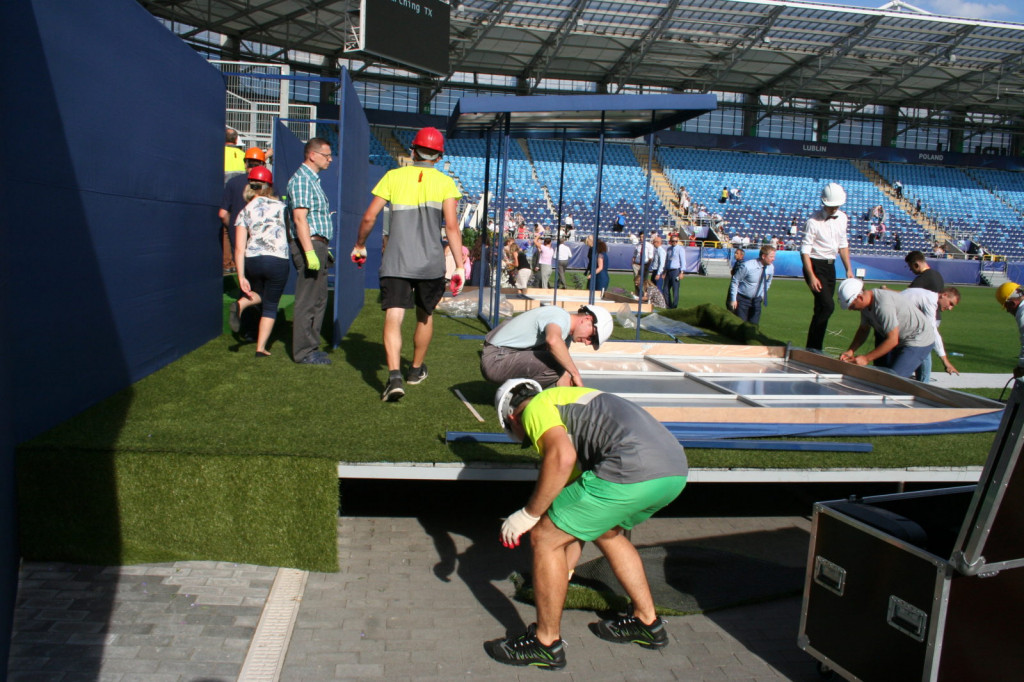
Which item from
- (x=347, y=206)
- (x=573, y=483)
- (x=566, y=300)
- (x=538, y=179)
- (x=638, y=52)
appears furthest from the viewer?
(x=538, y=179)

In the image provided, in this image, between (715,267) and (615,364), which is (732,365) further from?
(715,267)

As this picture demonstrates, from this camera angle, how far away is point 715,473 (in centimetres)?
444

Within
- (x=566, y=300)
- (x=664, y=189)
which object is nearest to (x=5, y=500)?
(x=566, y=300)

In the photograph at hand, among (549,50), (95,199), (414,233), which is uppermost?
(549,50)

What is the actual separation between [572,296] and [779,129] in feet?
133

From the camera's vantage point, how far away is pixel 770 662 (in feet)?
11.5

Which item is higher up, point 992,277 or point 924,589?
point 992,277

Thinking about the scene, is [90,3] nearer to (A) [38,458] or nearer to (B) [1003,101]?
(A) [38,458]

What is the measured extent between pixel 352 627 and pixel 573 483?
3.91ft

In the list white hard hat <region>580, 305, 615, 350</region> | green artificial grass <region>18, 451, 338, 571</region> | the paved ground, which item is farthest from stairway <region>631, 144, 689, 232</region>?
green artificial grass <region>18, 451, 338, 571</region>

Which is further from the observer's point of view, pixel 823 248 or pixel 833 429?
pixel 823 248

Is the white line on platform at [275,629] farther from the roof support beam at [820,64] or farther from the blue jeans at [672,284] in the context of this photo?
the roof support beam at [820,64]

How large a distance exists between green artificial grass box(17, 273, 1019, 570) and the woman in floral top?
85 cm

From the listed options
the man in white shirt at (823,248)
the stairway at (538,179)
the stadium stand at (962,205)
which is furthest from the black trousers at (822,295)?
the stadium stand at (962,205)
